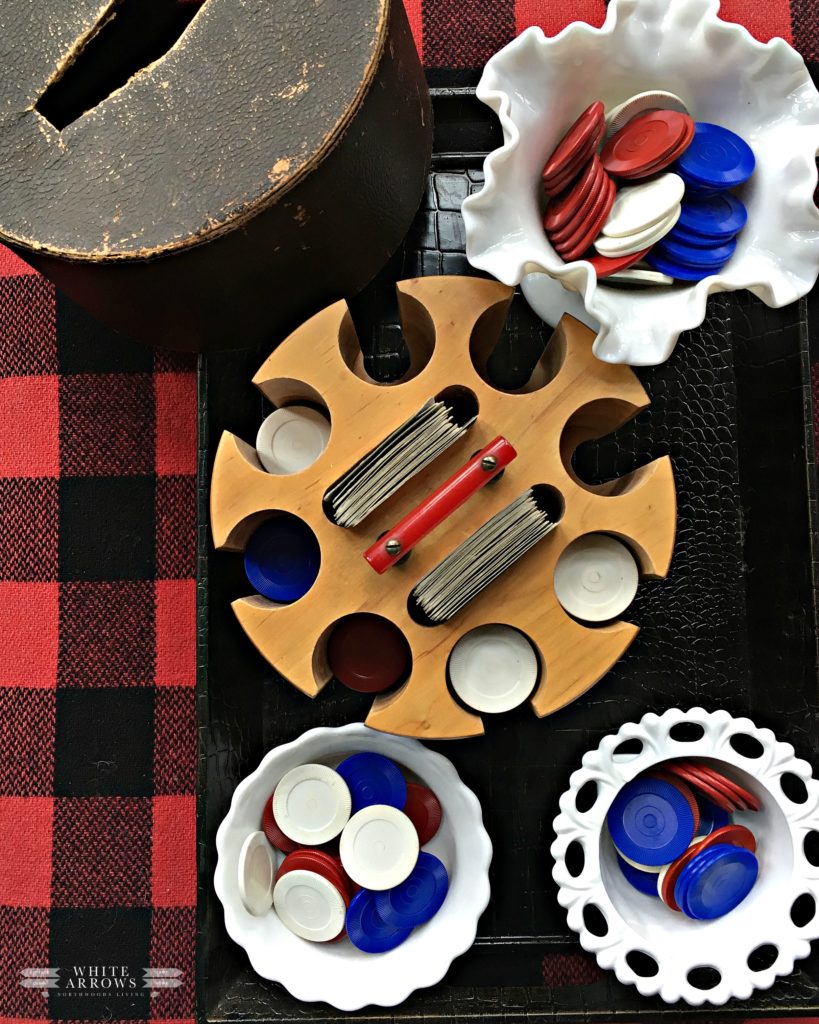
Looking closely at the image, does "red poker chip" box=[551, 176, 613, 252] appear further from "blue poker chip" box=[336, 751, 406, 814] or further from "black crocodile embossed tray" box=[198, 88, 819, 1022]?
"blue poker chip" box=[336, 751, 406, 814]

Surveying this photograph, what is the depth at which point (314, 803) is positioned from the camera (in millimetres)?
646

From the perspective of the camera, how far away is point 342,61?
0.53 meters

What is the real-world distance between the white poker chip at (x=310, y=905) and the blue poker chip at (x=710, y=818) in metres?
0.29

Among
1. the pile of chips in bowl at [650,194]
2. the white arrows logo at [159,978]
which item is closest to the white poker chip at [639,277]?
the pile of chips in bowl at [650,194]

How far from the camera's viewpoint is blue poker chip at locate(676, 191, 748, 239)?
22.3 inches

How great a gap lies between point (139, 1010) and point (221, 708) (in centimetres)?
39

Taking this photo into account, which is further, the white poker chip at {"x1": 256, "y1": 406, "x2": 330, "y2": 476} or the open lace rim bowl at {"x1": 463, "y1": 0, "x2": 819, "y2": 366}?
the white poker chip at {"x1": 256, "y1": 406, "x2": 330, "y2": 476}

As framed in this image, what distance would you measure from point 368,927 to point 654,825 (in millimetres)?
231

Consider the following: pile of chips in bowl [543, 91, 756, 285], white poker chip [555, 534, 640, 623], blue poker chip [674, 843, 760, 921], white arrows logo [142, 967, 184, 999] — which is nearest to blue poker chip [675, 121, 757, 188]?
pile of chips in bowl [543, 91, 756, 285]

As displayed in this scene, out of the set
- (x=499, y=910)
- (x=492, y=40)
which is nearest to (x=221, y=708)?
(x=499, y=910)

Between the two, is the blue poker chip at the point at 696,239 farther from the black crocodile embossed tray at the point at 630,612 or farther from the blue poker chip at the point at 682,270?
the black crocodile embossed tray at the point at 630,612

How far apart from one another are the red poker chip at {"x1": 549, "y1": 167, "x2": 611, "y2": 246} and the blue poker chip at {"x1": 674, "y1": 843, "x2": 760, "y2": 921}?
1.50 feet

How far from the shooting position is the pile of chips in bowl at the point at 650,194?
56 cm

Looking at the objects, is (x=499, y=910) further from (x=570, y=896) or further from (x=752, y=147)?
(x=752, y=147)
